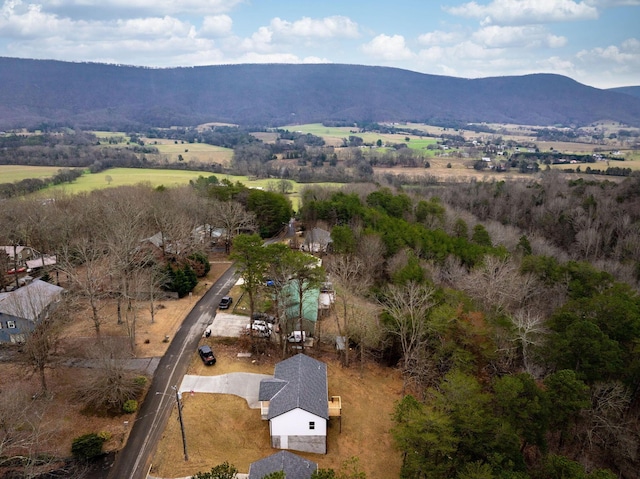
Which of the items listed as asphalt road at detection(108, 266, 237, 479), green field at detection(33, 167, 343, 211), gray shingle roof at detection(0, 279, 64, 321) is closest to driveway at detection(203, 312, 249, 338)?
asphalt road at detection(108, 266, 237, 479)

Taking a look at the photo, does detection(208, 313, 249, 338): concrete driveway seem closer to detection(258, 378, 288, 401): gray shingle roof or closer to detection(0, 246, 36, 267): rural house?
detection(258, 378, 288, 401): gray shingle roof

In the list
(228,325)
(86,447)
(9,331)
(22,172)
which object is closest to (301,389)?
(86,447)

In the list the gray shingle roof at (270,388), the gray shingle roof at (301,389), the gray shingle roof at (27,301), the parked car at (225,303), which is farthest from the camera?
the parked car at (225,303)

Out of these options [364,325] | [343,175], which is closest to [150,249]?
[364,325]

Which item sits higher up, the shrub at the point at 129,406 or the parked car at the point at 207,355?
the parked car at the point at 207,355

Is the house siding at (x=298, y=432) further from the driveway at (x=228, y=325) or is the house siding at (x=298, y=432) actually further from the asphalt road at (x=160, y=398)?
the driveway at (x=228, y=325)

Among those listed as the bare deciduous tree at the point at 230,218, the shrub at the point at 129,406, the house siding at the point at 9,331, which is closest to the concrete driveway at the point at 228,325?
→ the shrub at the point at 129,406
